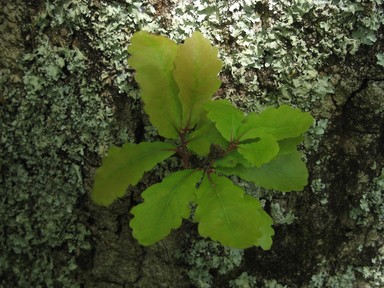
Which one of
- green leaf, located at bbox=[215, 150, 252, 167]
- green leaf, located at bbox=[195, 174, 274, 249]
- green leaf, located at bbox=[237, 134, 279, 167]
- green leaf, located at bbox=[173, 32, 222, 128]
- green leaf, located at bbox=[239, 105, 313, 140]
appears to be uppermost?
green leaf, located at bbox=[173, 32, 222, 128]

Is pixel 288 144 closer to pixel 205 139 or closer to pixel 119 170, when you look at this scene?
pixel 205 139

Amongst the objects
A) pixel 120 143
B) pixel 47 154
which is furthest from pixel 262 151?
pixel 47 154

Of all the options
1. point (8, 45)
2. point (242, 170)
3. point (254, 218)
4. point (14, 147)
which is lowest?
point (254, 218)

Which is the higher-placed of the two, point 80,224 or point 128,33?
point 128,33

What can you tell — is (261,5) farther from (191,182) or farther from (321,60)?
(191,182)

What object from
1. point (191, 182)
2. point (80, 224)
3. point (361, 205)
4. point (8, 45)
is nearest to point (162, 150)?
point (191, 182)

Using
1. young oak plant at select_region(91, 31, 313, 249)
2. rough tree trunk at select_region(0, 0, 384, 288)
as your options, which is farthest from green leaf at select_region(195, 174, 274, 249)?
rough tree trunk at select_region(0, 0, 384, 288)

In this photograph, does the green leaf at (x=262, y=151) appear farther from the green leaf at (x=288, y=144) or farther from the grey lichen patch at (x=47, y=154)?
the grey lichen patch at (x=47, y=154)

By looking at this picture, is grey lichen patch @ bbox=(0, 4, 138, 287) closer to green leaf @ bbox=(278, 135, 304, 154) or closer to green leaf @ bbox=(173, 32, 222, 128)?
green leaf @ bbox=(173, 32, 222, 128)
